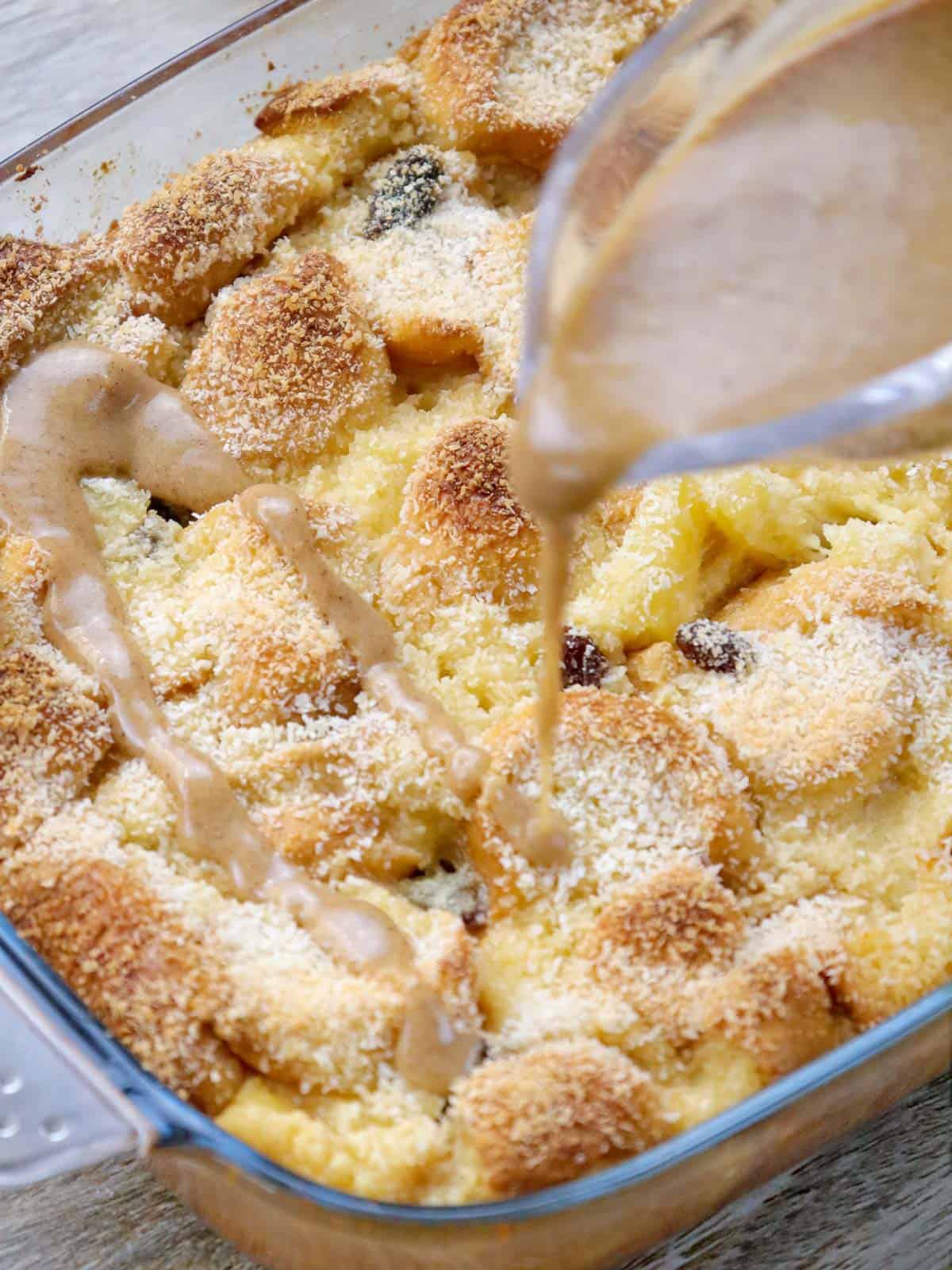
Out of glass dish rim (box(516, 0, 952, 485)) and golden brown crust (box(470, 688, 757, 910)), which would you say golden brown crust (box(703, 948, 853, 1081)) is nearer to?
golden brown crust (box(470, 688, 757, 910))

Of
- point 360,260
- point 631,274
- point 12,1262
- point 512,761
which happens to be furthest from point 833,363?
point 12,1262

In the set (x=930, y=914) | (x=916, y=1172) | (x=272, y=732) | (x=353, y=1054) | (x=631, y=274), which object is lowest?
(x=916, y=1172)

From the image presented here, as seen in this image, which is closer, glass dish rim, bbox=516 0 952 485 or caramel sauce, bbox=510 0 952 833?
glass dish rim, bbox=516 0 952 485

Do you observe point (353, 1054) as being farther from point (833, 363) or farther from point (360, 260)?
point (360, 260)

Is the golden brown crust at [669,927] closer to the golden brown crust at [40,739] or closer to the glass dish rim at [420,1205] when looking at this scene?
the glass dish rim at [420,1205]

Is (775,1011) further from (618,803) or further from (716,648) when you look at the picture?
(716,648)

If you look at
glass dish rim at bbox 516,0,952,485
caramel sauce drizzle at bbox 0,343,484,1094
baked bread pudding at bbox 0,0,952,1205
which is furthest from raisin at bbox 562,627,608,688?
glass dish rim at bbox 516,0,952,485

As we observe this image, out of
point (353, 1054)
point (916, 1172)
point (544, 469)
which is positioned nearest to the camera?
point (544, 469)

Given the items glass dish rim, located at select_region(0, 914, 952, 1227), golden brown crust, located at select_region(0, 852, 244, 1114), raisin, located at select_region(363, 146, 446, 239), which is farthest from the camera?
raisin, located at select_region(363, 146, 446, 239)
